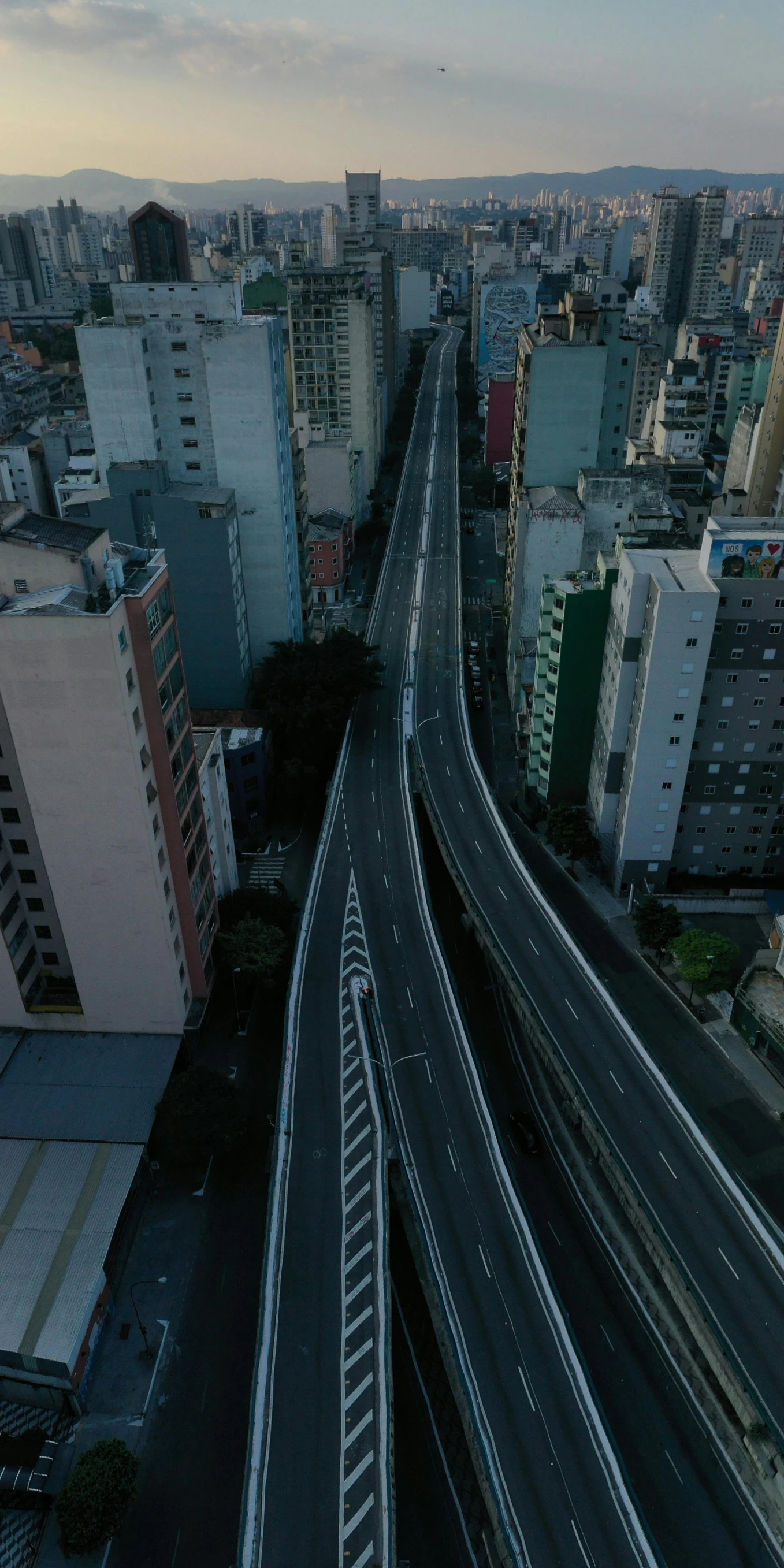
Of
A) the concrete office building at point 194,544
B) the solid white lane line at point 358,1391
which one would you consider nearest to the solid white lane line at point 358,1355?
the solid white lane line at point 358,1391

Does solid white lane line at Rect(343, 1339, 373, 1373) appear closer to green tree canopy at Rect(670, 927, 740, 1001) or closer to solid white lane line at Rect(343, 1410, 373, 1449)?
solid white lane line at Rect(343, 1410, 373, 1449)

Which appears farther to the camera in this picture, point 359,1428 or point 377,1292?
point 377,1292

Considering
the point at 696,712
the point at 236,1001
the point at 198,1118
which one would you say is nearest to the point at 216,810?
the point at 236,1001

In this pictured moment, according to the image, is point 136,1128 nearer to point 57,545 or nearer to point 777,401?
point 57,545

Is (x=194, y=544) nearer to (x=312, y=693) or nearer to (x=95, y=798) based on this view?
(x=312, y=693)

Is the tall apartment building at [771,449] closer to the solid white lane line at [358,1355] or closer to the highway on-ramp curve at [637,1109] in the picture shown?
the highway on-ramp curve at [637,1109]

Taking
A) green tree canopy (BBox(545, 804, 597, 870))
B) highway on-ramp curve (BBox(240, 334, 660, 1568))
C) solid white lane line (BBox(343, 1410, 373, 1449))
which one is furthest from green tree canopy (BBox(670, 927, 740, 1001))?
solid white lane line (BBox(343, 1410, 373, 1449))
